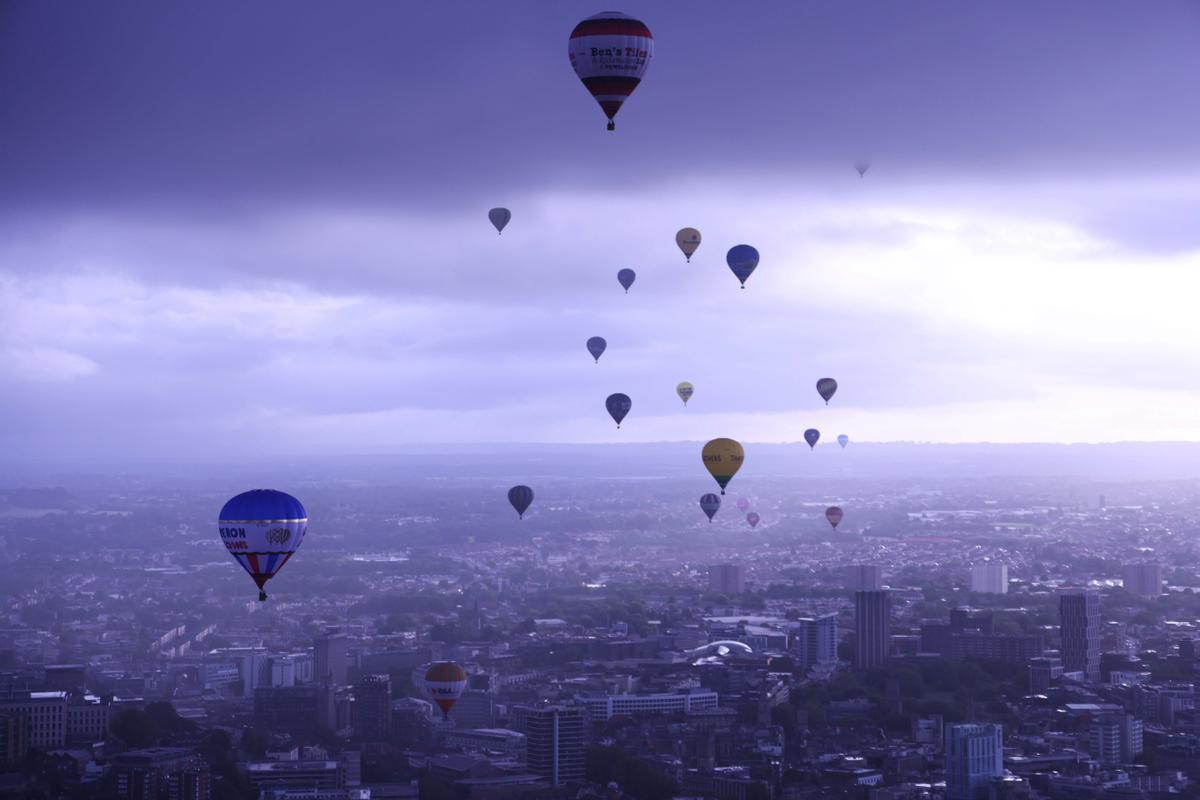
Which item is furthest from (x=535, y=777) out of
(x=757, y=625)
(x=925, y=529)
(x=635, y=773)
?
(x=925, y=529)

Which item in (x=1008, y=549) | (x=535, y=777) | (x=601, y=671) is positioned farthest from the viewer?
(x=1008, y=549)

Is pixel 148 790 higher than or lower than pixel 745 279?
lower

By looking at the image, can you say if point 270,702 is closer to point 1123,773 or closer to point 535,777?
point 535,777

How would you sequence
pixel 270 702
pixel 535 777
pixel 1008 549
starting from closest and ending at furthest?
1. pixel 535 777
2. pixel 270 702
3. pixel 1008 549

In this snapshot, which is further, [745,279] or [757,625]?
[757,625]

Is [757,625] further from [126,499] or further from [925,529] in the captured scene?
[126,499]

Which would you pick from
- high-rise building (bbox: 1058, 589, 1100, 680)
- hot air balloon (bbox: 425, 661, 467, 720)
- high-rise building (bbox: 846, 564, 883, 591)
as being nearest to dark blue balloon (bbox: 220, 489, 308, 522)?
→ hot air balloon (bbox: 425, 661, 467, 720)
